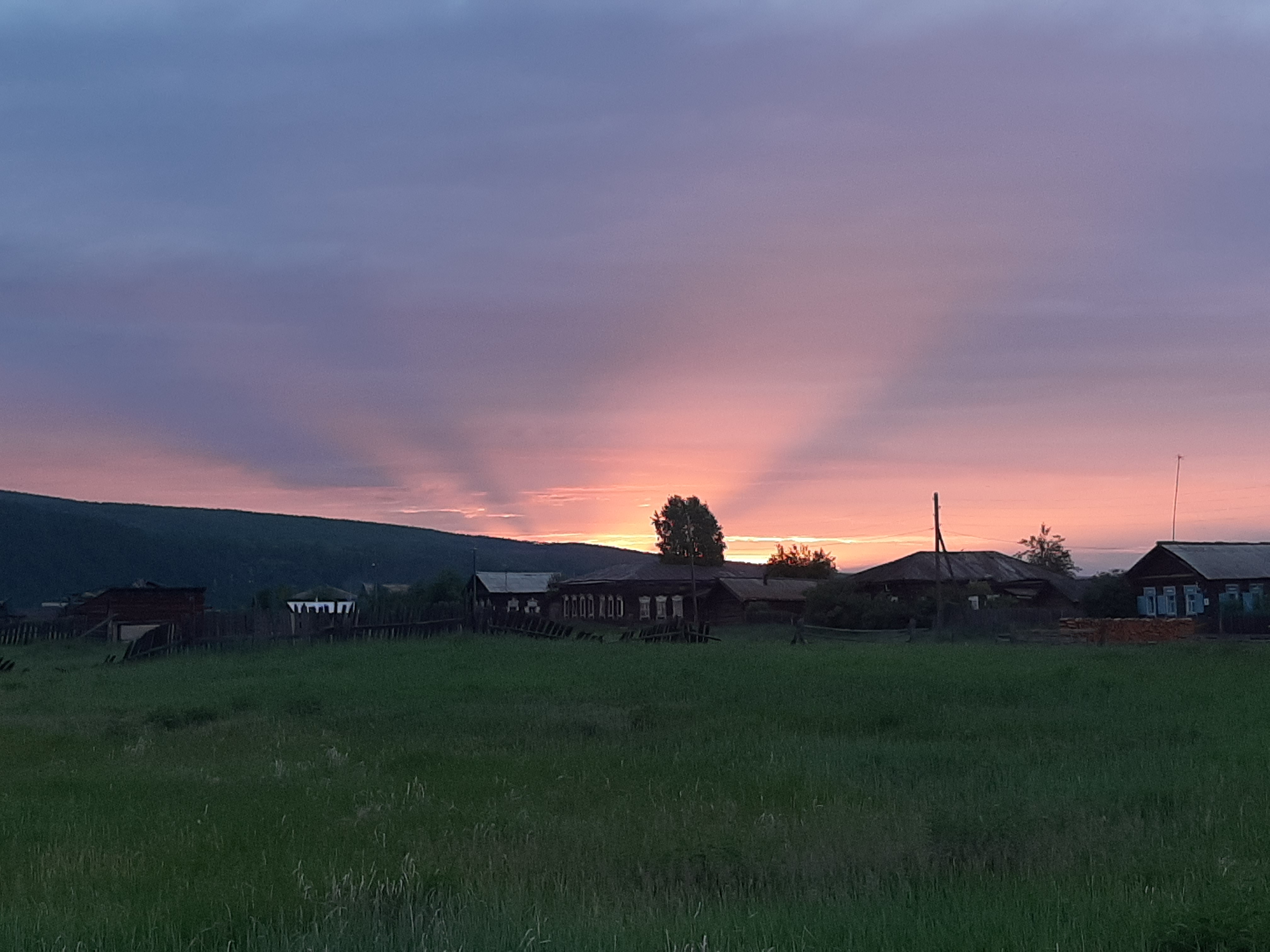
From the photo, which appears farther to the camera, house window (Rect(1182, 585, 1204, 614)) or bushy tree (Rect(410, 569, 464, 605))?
bushy tree (Rect(410, 569, 464, 605))

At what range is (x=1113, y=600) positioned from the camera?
65.9 m

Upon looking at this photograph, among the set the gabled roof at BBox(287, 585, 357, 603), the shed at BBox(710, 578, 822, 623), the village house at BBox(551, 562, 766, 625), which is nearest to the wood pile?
the shed at BBox(710, 578, 822, 623)

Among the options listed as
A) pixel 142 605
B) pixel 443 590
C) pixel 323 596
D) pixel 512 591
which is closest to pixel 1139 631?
pixel 142 605

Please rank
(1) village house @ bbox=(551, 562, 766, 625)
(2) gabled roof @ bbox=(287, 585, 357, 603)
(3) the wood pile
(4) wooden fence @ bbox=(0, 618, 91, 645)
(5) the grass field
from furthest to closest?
(2) gabled roof @ bbox=(287, 585, 357, 603), (1) village house @ bbox=(551, 562, 766, 625), (4) wooden fence @ bbox=(0, 618, 91, 645), (3) the wood pile, (5) the grass field

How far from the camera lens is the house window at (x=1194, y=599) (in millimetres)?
63906

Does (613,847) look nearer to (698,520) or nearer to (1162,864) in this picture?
(1162,864)

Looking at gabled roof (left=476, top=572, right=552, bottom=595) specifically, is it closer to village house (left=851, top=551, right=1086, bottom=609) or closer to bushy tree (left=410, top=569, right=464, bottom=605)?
bushy tree (left=410, top=569, right=464, bottom=605)

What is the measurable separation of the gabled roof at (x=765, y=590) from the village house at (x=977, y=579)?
9.31m

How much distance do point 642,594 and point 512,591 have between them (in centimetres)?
1794

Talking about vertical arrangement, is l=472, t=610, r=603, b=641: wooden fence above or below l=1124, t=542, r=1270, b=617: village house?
below

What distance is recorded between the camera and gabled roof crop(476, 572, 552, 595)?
10550 centimetres

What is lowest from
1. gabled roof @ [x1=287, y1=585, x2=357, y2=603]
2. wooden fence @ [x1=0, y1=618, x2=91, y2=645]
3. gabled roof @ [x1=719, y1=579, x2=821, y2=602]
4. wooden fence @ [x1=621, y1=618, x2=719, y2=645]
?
wooden fence @ [x1=0, y1=618, x2=91, y2=645]

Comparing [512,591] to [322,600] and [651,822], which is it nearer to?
[322,600]

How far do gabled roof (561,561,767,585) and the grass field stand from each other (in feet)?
223
